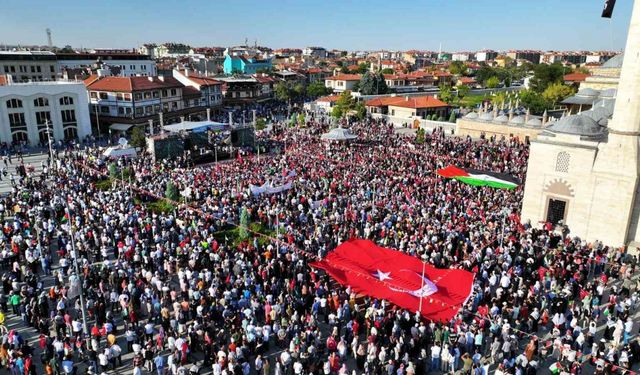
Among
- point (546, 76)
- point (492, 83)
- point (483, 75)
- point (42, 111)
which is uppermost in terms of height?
point (546, 76)

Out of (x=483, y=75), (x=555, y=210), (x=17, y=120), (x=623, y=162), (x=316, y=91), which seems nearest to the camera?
(x=623, y=162)

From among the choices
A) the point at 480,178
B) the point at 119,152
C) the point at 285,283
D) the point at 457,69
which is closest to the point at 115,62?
the point at 119,152

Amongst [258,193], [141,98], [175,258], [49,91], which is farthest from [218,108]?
[175,258]

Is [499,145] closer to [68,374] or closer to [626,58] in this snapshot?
[626,58]

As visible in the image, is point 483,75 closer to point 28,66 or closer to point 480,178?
point 480,178

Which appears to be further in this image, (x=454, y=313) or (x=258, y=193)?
(x=258, y=193)

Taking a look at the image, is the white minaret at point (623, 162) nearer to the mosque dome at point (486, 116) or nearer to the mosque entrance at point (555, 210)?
the mosque entrance at point (555, 210)
